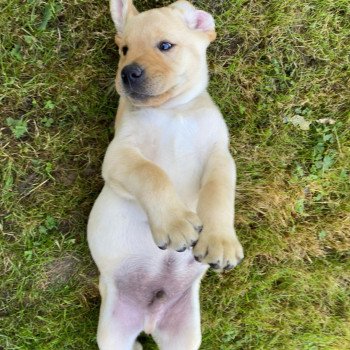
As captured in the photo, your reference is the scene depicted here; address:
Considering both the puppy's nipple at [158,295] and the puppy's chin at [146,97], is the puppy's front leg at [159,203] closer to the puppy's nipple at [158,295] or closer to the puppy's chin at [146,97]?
the puppy's chin at [146,97]

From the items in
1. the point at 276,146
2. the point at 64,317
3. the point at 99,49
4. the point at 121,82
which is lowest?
the point at 64,317

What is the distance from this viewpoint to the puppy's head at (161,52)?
3338 millimetres

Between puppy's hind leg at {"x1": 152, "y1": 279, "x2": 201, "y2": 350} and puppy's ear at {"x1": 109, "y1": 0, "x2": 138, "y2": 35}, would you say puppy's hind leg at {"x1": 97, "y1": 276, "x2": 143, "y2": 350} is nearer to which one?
puppy's hind leg at {"x1": 152, "y1": 279, "x2": 201, "y2": 350}

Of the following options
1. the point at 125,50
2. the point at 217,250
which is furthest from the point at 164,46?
the point at 217,250

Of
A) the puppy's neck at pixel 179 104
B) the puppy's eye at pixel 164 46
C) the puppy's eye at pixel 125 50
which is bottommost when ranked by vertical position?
the puppy's neck at pixel 179 104

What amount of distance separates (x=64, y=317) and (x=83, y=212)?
0.91 metres

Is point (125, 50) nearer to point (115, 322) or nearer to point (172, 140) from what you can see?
point (172, 140)

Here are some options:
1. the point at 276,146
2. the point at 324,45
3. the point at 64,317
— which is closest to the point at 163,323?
the point at 64,317

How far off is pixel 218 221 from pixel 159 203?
15.4 inches

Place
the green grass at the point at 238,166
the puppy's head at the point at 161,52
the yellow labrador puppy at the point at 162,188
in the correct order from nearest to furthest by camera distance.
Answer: the yellow labrador puppy at the point at 162,188
the puppy's head at the point at 161,52
the green grass at the point at 238,166

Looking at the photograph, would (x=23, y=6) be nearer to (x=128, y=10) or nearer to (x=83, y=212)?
(x=128, y=10)

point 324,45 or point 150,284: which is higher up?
point 324,45

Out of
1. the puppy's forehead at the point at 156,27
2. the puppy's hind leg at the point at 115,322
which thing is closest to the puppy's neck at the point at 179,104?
the puppy's forehead at the point at 156,27

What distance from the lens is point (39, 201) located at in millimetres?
4418
